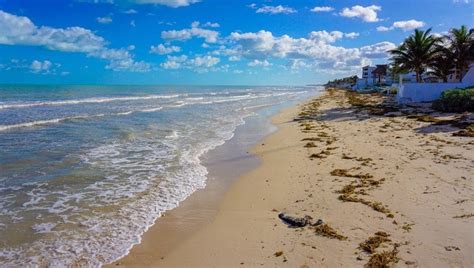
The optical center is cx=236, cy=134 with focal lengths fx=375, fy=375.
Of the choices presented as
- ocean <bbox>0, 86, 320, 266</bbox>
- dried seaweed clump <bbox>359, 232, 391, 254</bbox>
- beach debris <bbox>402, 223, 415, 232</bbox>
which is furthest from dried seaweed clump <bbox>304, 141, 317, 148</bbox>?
dried seaweed clump <bbox>359, 232, 391, 254</bbox>

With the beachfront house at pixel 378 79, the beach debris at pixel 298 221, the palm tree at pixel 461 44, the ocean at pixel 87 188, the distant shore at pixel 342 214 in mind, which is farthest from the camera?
the beachfront house at pixel 378 79

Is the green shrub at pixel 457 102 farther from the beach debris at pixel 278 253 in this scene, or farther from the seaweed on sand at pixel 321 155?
the beach debris at pixel 278 253

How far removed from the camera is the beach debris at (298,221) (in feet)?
22.0

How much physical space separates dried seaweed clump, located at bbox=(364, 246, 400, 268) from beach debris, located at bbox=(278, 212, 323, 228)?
142cm

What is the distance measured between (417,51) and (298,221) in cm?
3630

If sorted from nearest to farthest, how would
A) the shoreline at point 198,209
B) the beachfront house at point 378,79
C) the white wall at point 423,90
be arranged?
the shoreline at point 198,209 < the white wall at point 423,90 < the beachfront house at point 378,79

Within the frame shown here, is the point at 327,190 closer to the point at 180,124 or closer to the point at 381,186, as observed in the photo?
the point at 381,186

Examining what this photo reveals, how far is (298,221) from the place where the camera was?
6.84 meters

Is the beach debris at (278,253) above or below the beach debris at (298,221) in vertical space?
below

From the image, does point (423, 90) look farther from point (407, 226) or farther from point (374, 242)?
point (374, 242)

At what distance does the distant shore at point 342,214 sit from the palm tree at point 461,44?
88.9 feet

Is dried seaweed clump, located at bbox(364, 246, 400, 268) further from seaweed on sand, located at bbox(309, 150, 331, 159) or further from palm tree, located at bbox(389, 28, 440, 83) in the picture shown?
palm tree, located at bbox(389, 28, 440, 83)

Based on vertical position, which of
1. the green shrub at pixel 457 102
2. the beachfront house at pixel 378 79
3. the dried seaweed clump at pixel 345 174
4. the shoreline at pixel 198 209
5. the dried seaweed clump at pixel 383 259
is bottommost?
the shoreline at pixel 198 209

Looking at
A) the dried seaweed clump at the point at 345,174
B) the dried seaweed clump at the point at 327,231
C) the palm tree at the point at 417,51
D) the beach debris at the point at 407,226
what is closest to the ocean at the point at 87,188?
the dried seaweed clump at the point at 327,231
